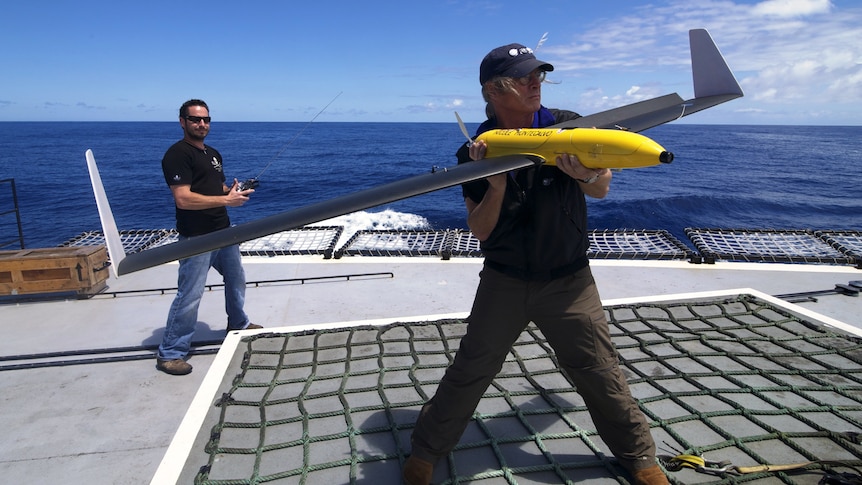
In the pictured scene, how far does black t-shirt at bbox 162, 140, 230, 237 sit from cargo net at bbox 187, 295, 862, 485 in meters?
1.05

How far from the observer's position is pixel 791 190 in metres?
31.9

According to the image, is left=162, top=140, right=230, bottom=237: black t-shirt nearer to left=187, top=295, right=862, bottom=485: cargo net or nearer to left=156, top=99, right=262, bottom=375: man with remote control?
left=156, top=99, right=262, bottom=375: man with remote control

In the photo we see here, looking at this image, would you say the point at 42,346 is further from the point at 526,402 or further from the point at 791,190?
the point at 791,190

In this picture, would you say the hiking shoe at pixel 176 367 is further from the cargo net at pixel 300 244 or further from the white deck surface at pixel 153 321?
the cargo net at pixel 300 244

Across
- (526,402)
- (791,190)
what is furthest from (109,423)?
(791,190)

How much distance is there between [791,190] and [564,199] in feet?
122

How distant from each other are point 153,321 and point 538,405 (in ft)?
14.1

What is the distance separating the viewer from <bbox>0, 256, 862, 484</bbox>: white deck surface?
11.0 ft

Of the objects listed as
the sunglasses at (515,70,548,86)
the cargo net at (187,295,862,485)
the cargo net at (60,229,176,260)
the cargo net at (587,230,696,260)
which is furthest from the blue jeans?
the cargo net at (587,230,696,260)

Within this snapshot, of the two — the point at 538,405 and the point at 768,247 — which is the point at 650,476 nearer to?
the point at 538,405

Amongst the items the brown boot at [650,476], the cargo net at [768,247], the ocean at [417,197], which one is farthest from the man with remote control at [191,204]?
the ocean at [417,197]

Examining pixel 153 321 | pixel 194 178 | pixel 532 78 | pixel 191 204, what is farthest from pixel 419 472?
pixel 153 321

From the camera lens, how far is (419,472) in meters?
2.53

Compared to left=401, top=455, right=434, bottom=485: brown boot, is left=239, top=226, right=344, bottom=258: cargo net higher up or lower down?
higher up
